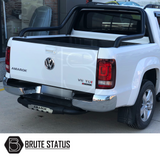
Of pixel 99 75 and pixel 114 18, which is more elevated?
pixel 114 18

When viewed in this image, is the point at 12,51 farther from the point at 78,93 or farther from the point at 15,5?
the point at 15,5

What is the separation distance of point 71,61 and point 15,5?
19.5 feet

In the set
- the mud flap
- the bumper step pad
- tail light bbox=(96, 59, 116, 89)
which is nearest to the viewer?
tail light bbox=(96, 59, 116, 89)

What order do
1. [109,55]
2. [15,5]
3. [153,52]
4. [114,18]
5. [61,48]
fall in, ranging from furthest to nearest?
1. [15,5]
2. [114,18]
3. [153,52]
4. [61,48]
5. [109,55]

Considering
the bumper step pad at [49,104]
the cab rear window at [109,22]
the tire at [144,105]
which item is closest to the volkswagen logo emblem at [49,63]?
the bumper step pad at [49,104]

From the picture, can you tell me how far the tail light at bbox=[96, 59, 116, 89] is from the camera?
11.4 feet

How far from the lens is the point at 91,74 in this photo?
3537mm

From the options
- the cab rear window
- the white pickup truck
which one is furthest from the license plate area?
the cab rear window

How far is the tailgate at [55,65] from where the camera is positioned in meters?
3.56

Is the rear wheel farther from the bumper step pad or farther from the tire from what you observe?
the bumper step pad

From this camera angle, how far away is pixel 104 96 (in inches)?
140

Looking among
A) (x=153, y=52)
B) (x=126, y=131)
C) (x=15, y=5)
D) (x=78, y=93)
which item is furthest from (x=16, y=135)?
(x=15, y=5)

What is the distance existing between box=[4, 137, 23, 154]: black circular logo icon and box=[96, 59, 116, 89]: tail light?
127 centimetres

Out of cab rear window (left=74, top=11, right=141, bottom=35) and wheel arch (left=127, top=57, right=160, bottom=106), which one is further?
cab rear window (left=74, top=11, right=141, bottom=35)
